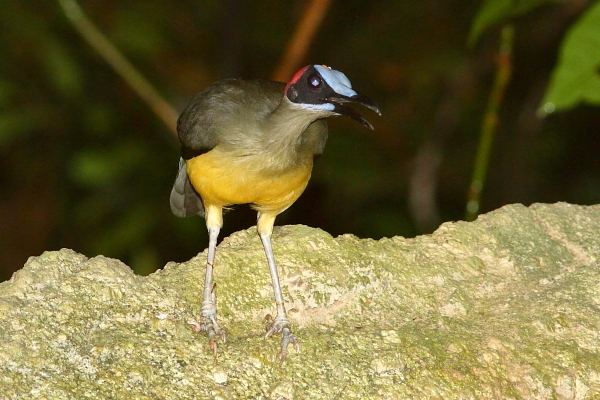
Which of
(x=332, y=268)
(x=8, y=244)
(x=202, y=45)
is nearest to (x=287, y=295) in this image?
(x=332, y=268)

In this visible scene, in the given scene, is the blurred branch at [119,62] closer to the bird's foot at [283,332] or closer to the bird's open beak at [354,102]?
the bird's open beak at [354,102]

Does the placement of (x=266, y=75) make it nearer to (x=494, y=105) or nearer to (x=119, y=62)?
(x=119, y=62)

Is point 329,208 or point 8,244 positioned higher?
point 8,244

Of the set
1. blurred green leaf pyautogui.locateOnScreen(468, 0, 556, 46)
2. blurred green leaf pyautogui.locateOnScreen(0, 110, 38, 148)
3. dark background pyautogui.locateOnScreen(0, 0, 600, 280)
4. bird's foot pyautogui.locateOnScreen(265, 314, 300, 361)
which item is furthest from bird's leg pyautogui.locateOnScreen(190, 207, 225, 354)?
blurred green leaf pyautogui.locateOnScreen(0, 110, 38, 148)

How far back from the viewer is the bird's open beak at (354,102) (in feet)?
14.4

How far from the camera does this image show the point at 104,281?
416 centimetres

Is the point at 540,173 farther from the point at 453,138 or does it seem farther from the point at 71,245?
the point at 71,245

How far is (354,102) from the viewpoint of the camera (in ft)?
14.5

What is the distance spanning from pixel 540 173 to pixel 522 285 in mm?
5450

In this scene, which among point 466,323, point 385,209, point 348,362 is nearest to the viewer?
point 348,362

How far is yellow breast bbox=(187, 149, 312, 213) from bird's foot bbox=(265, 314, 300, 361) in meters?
0.80

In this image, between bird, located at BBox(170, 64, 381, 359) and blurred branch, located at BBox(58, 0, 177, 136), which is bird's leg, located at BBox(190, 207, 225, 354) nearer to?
bird, located at BBox(170, 64, 381, 359)

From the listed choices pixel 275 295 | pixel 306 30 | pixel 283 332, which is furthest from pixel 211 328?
pixel 306 30

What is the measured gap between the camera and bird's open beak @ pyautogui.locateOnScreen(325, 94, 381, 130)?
439 centimetres
